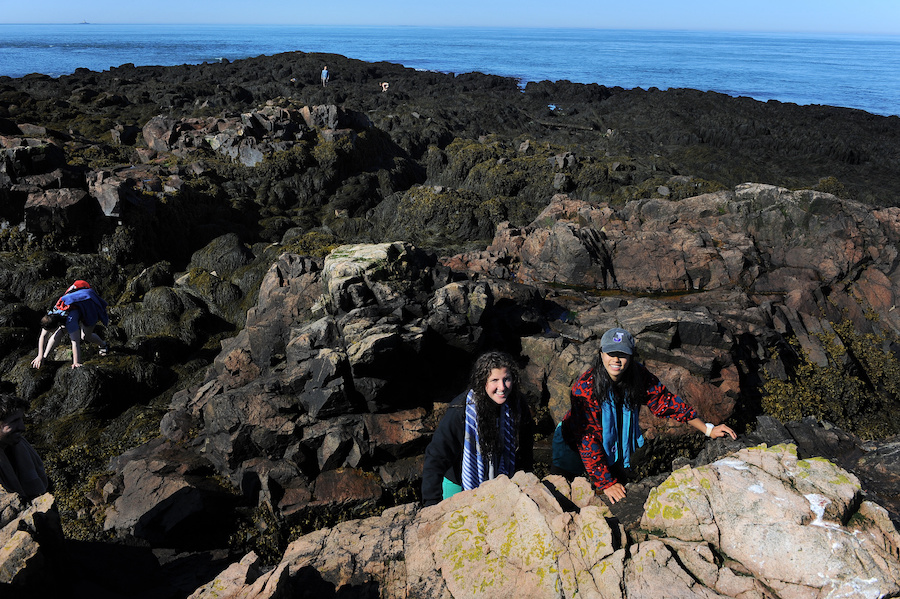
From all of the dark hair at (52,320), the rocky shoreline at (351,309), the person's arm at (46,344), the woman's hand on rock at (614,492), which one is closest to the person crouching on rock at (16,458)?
the rocky shoreline at (351,309)

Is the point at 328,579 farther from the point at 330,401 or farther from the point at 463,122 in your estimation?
the point at 463,122

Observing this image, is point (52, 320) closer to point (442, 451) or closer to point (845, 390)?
point (442, 451)

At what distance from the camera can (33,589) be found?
15.1ft

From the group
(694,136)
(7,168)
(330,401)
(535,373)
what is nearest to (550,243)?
(535,373)

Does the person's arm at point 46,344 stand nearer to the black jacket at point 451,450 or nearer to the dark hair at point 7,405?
the dark hair at point 7,405

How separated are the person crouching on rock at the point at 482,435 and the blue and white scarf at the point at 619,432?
0.75m

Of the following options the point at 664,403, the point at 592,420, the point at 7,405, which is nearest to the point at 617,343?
the point at 592,420

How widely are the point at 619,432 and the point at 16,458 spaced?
654 centimetres

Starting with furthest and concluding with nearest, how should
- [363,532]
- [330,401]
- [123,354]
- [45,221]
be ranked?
[45,221] < [123,354] < [330,401] < [363,532]

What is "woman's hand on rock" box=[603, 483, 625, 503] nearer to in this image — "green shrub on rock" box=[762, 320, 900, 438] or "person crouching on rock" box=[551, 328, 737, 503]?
"person crouching on rock" box=[551, 328, 737, 503]

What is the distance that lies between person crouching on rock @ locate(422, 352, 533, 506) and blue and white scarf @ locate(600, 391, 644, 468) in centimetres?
75

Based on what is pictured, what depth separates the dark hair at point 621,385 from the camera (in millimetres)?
4906

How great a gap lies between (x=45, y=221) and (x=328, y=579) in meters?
21.1

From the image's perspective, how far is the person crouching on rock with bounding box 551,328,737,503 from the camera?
4879mm
